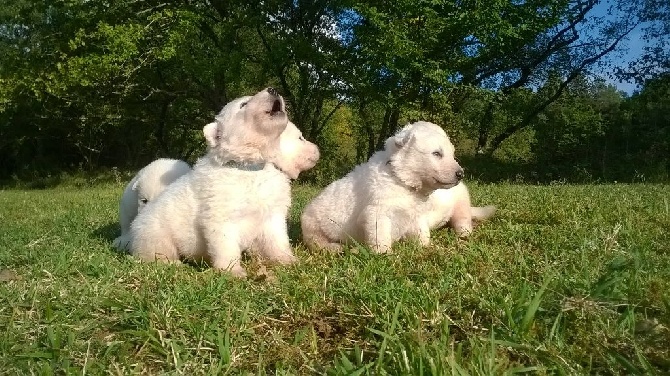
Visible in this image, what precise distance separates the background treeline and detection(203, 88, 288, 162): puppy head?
12.5 meters

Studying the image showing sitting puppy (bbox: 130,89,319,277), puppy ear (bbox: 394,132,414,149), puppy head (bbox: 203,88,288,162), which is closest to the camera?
sitting puppy (bbox: 130,89,319,277)

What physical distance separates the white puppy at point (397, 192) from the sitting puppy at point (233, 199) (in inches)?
29.3

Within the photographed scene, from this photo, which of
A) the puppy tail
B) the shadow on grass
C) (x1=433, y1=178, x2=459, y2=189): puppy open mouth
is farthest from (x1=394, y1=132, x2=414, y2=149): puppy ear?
the shadow on grass

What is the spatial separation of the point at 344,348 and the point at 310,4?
72.3ft

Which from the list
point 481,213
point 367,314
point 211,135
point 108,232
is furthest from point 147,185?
point 367,314

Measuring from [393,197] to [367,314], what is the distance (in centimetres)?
246

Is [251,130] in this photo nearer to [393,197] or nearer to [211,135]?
[211,135]

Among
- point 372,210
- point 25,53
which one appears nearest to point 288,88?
point 25,53

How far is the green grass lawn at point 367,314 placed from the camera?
225 cm

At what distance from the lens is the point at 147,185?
245 inches

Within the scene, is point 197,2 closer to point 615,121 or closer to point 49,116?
point 49,116

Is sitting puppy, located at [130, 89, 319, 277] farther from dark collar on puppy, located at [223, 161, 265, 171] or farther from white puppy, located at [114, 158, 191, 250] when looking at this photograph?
white puppy, located at [114, 158, 191, 250]

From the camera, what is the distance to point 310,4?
23.0m

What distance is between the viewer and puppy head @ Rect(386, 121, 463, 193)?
5.06 metres
